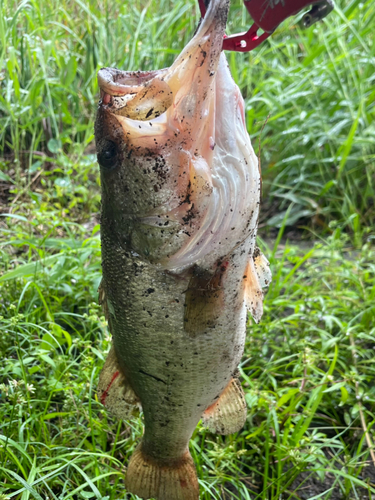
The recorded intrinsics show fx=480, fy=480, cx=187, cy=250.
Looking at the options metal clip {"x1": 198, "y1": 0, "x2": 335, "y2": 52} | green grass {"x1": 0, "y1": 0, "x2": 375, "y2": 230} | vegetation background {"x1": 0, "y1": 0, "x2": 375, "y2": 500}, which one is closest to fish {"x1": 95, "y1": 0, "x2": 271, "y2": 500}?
metal clip {"x1": 198, "y1": 0, "x2": 335, "y2": 52}

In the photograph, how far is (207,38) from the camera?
1225 millimetres

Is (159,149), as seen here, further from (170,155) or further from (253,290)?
(253,290)

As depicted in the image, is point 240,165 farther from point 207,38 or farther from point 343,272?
point 343,272

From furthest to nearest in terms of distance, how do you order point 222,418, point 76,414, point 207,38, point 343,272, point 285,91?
1. point 285,91
2. point 343,272
3. point 76,414
4. point 222,418
5. point 207,38

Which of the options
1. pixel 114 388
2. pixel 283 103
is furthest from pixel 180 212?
pixel 283 103

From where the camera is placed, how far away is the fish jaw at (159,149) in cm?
128

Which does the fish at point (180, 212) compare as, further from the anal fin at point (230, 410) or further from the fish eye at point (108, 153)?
the anal fin at point (230, 410)

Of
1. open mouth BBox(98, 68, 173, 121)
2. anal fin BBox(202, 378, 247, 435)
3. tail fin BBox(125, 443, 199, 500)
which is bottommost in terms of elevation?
tail fin BBox(125, 443, 199, 500)

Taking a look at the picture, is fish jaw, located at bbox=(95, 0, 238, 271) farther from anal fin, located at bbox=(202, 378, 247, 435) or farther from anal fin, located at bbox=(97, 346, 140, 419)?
anal fin, located at bbox=(202, 378, 247, 435)

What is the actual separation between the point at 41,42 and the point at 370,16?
121 inches

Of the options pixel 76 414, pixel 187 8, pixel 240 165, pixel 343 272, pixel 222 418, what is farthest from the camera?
pixel 187 8

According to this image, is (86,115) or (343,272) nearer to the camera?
(343,272)

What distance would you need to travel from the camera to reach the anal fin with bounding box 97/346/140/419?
1.65 m

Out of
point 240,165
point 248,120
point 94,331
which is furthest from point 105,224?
point 248,120
